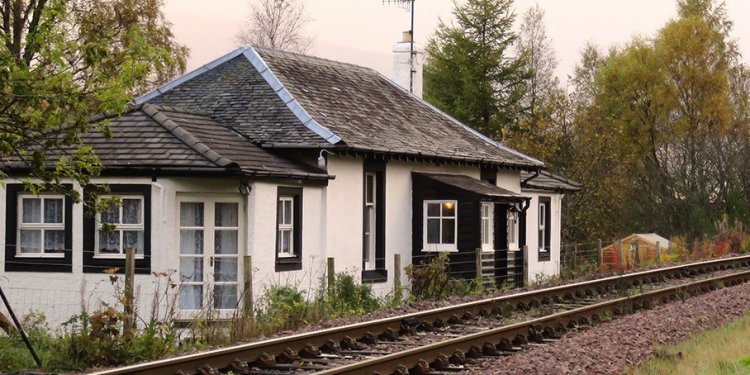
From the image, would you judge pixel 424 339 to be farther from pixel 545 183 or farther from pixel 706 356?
pixel 545 183

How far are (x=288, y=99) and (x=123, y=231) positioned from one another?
5.82 metres

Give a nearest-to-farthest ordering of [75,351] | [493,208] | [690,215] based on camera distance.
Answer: [75,351]
[493,208]
[690,215]

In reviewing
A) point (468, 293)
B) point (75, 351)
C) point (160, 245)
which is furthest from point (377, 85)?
point (75, 351)

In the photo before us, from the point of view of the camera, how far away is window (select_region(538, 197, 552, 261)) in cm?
3578

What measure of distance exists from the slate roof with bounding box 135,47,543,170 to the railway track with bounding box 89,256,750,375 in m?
5.84

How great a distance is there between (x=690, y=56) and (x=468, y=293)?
38635 mm

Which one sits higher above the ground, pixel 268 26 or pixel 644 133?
pixel 268 26

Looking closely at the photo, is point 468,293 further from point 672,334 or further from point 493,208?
point 672,334

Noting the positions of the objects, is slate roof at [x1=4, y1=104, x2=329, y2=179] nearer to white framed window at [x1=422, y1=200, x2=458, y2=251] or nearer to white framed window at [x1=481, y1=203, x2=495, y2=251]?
white framed window at [x1=422, y1=200, x2=458, y2=251]

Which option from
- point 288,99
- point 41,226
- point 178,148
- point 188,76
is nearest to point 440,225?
point 288,99

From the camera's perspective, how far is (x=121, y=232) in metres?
21.8

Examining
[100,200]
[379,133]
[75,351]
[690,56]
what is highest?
[690,56]

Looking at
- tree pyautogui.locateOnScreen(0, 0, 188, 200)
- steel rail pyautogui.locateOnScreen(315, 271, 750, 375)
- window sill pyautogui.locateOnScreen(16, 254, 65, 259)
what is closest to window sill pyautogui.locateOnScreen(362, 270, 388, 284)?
steel rail pyautogui.locateOnScreen(315, 271, 750, 375)

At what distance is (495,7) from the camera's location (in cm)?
6306
